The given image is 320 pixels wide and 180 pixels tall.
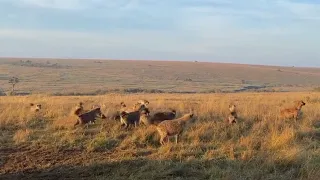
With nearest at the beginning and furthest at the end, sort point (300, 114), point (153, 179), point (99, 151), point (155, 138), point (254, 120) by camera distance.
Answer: point (153, 179) → point (99, 151) → point (155, 138) → point (254, 120) → point (300, 114)

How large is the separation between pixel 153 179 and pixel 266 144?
12.3 ft

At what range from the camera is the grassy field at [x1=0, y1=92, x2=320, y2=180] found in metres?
8.42

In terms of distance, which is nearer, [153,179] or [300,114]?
[153,179]

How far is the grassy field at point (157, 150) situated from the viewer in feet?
27.6

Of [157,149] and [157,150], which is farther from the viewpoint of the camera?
[157,149]

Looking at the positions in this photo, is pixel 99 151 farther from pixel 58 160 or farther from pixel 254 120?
pixel 254 120

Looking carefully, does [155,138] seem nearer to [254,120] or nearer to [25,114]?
[254,120]

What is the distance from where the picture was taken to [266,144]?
10.6 meters

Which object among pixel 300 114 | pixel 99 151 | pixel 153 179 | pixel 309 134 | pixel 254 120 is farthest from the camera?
pixel 300 114

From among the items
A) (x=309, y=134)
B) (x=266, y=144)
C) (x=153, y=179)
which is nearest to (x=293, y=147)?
(x=266, y=144)

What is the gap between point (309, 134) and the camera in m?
11.9

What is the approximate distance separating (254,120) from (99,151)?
562 centimetres

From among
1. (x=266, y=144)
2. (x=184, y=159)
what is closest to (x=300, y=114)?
(x=266, y=144)

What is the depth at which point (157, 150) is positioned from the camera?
10070 mm
